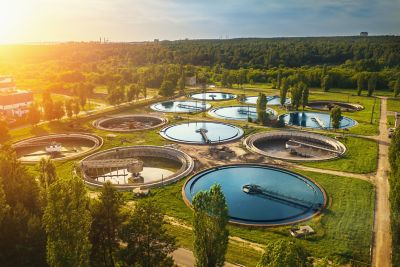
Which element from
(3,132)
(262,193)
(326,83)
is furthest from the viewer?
(326,83)

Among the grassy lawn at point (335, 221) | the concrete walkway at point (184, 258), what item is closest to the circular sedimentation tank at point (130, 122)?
the grassy lawn at point (335, 221)

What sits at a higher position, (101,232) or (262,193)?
(101,232)

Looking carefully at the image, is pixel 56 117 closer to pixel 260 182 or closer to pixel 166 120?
pixel 166 120

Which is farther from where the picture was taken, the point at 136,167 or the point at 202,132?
the point at 202,132

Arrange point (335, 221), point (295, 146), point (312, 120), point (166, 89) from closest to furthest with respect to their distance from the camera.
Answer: point (335, 221) → point (295, 146) → point (312, 120) → point (166, 89)

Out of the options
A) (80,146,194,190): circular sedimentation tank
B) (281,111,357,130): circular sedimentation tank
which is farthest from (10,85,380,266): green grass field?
(281,111,357,130): circular sedimentation tank

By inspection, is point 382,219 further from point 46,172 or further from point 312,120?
point 312,120

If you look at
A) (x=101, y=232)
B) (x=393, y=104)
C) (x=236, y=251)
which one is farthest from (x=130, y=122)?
(x=393, y=104)
